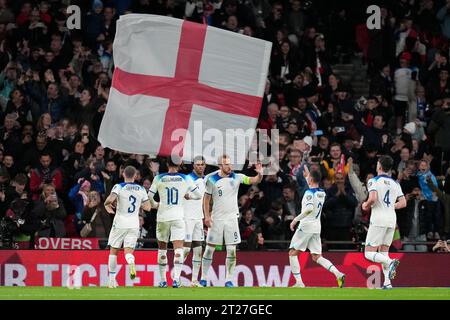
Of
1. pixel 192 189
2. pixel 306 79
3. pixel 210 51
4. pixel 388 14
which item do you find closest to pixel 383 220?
pixel 192 189

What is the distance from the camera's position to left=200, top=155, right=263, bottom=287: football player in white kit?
23531mm

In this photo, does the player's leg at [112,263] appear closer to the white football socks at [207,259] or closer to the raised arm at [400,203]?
the white football socks at [207,259]

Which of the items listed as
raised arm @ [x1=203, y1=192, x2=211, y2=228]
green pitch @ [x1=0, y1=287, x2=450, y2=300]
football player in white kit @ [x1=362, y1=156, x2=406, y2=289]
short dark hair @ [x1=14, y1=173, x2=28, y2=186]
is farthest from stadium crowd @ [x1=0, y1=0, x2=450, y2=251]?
green pitch @ [x1=0, y1=287, x2=450, y2=300]

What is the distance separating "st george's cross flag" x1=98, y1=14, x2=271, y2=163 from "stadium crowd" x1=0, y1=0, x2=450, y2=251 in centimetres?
200

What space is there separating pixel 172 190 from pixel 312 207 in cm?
255

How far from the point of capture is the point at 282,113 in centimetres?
2881

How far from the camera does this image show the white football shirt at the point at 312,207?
23.1 meters

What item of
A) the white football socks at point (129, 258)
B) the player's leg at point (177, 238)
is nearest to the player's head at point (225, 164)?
the player's leg at point (177, 238)

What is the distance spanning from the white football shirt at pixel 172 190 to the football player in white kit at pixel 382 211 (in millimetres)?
3253

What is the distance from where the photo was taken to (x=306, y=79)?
2986 cm

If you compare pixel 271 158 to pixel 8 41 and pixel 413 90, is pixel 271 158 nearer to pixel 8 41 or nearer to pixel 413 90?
pixel 413 90

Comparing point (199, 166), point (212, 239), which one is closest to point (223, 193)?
point (199, 166)

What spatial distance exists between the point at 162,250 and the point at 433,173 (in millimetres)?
8464

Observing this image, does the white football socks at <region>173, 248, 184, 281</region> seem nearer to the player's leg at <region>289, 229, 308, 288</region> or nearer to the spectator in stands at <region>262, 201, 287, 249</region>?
the player's leg at <region>289, 229, 308, 288</region>
